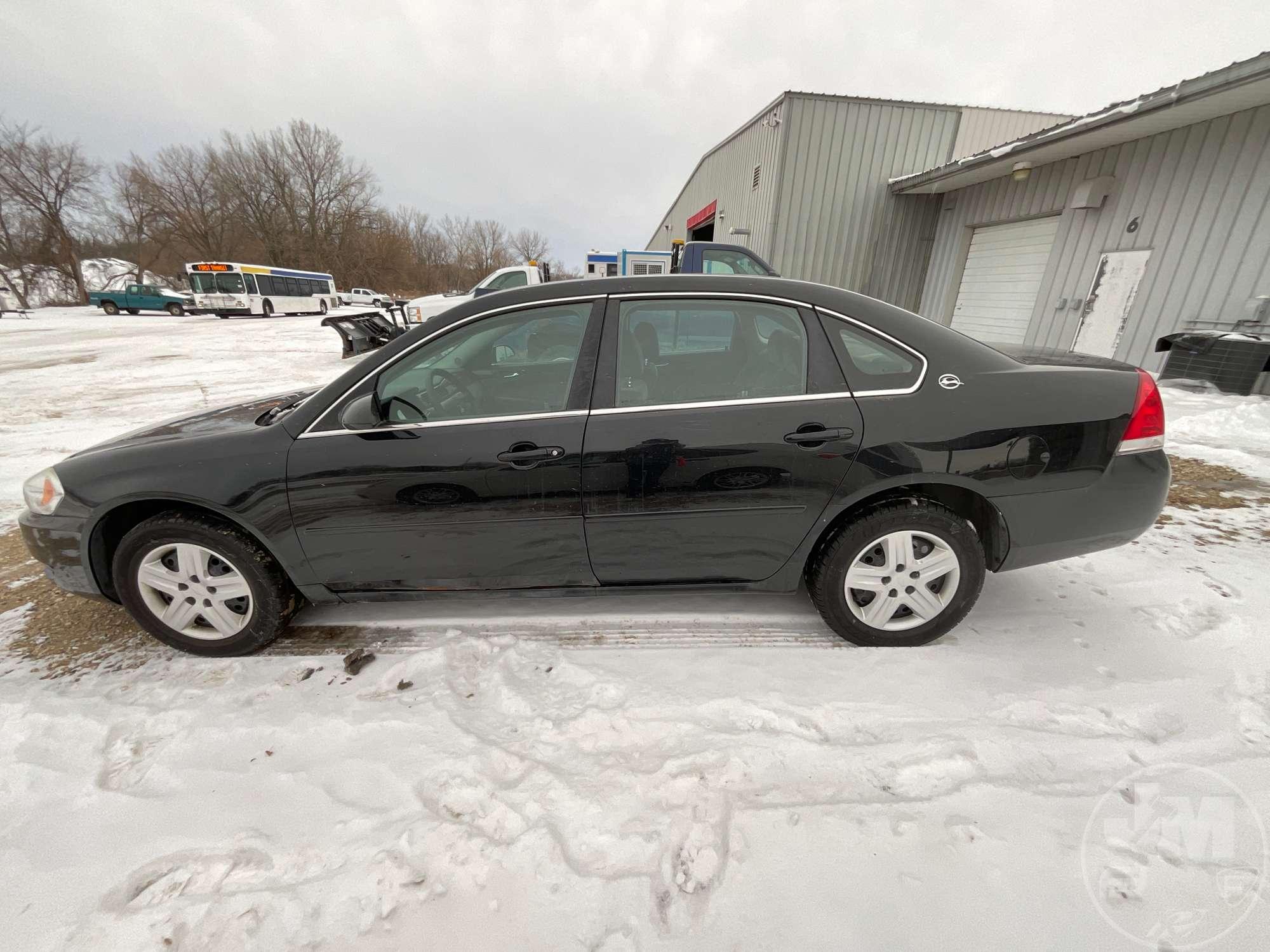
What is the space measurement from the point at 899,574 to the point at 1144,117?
8.25 meters

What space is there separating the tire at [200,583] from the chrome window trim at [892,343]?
2.67 meters

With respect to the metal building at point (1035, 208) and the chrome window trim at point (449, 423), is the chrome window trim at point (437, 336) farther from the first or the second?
the metal building at point (1035, 208)

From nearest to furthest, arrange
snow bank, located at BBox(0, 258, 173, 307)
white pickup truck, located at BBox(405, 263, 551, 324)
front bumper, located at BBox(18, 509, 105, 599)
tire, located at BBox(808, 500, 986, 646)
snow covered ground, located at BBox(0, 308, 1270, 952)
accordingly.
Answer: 1. snow covered ground, located at BBox(0, 308, 1270, 952)
2. tire, located at BBox(808, 500, 986, 646)
3. front bumper, located at BBox(18, 509, 105, 599)
4. white pickup truck, located at BBox(405, 263, 551, 324)
5. snow bank, located at BBox(0, 258, 173, 307)

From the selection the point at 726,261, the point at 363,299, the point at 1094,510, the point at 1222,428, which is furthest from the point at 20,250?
the point at 1222,428

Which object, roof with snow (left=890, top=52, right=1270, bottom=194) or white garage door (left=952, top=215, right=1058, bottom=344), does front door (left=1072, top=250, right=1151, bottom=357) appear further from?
roof with snow (left=890, top=52, right=1270, bottom=194)

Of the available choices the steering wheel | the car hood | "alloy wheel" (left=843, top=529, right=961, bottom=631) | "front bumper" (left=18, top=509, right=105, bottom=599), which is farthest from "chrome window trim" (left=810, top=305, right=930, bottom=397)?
"front bumper" (left=18, top=509, right=105, bottom=599)

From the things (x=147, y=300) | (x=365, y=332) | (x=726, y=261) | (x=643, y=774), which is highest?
(x=726, y=261)

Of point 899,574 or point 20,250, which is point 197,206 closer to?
point 20,250

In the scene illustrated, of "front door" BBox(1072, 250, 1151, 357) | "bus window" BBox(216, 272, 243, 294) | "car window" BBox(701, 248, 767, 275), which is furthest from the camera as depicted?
"bus window" BBox(216, 272, 243, 294)

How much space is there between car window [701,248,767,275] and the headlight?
7.77 meters

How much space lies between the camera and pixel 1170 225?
711 centimetres

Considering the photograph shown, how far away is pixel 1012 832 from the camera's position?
1.56 m

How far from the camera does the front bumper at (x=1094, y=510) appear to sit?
84.9 inches

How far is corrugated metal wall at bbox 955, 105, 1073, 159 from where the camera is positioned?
12.0 m
